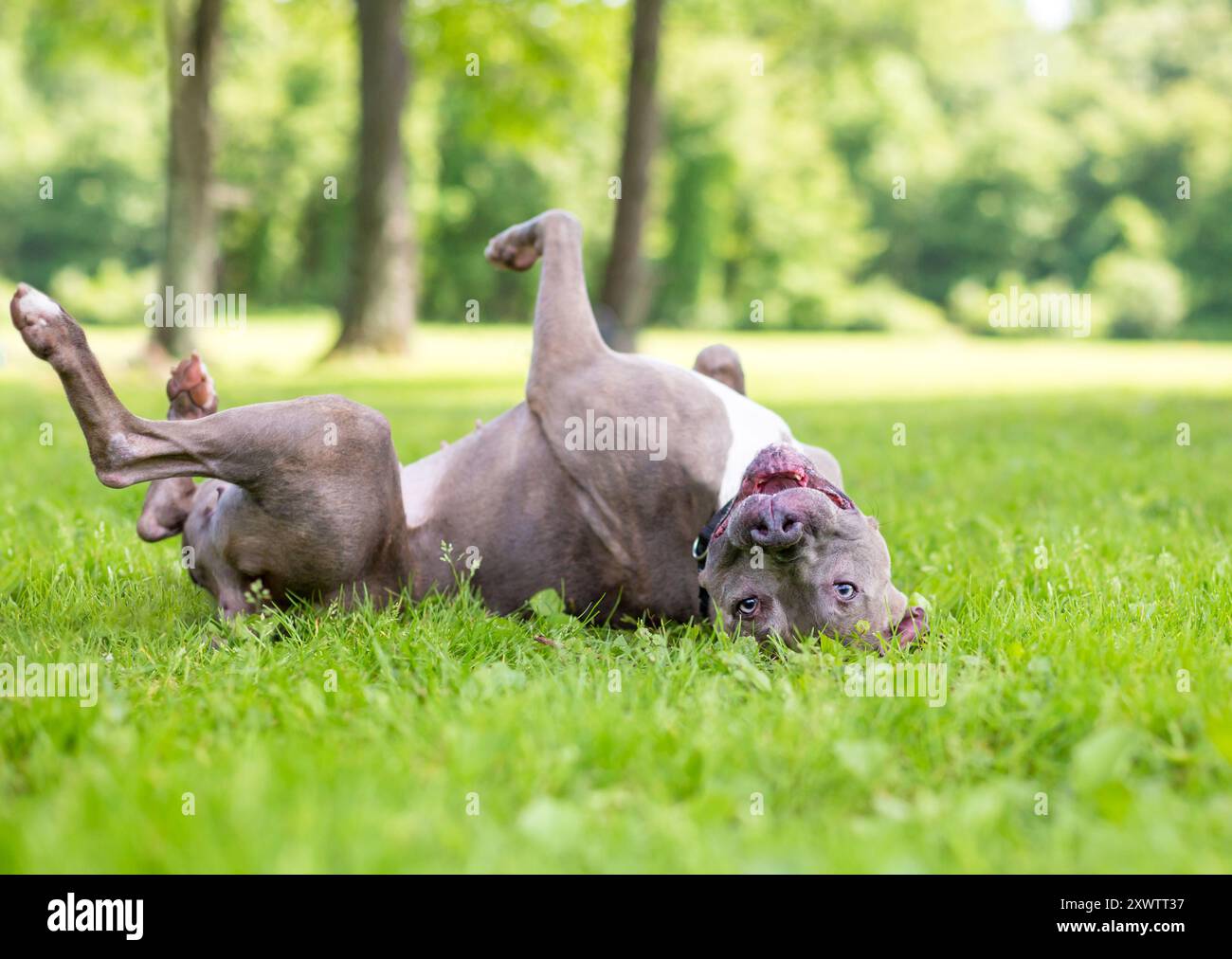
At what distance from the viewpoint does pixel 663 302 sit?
3938 cm

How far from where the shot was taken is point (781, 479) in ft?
10.3

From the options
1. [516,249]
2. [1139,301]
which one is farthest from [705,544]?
[1139,301]

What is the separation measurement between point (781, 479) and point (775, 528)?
29 centimetres

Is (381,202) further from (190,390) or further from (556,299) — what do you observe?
(556,299)

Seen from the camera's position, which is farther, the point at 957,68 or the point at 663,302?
the point at 957,68

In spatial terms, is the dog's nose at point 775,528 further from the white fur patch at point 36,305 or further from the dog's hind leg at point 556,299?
the white fur patch at point 36,305

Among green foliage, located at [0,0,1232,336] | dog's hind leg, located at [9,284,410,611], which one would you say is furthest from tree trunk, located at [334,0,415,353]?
green foliage, located at [0,0,1232,336]

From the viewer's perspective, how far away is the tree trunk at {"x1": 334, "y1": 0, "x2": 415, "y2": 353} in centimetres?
1405

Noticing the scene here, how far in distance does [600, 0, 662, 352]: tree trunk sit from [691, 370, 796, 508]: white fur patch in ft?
35.7

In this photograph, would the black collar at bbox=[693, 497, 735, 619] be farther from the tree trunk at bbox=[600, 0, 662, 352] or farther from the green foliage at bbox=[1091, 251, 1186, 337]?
the green foliage at bbox=[1091, 251, 1186, 337]

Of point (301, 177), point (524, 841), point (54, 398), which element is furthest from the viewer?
point (301, 177)

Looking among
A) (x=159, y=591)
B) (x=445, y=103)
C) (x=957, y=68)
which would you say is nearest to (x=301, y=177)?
(x=445, y=103)
